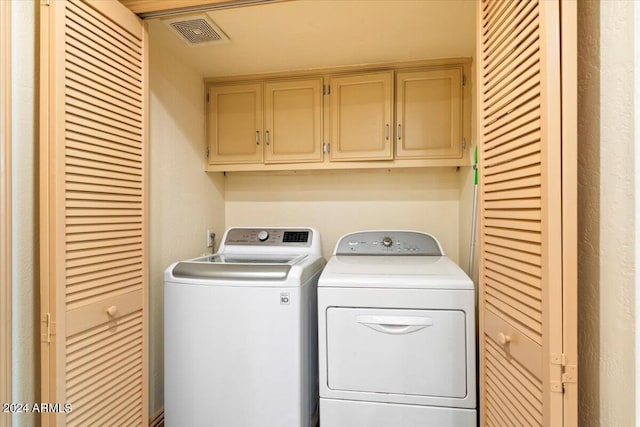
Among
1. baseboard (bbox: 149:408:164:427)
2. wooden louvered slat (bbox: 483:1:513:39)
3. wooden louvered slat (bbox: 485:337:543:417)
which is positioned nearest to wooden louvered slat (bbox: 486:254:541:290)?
wooden louvered slat (bbox: 485:337:543:417)

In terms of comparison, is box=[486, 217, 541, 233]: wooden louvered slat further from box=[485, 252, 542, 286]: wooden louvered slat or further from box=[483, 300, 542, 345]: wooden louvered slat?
box=[483, 300, 542, 345]: wooden louvered slat

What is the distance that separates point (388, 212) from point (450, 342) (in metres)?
1.19

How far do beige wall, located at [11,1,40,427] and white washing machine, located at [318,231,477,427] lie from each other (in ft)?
3.37

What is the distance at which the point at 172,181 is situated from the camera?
193 cm

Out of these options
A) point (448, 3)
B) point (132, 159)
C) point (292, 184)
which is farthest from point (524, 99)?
point (292, 184)

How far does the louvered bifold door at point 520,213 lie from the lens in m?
0.75

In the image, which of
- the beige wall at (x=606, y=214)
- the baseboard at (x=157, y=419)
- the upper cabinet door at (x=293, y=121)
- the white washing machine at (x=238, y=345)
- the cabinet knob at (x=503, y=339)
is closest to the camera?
the beige wall at (x=606, y=214)

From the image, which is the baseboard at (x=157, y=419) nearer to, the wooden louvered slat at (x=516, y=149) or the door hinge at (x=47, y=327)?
the door hinge at (x=47, y=327)

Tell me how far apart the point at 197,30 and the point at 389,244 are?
5.47 ft

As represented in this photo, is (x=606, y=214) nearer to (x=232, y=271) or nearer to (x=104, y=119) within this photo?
(x=232, y=271)

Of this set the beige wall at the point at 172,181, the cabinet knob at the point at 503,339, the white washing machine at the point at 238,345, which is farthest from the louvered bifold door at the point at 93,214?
the cabinet knob at the point at 503,339

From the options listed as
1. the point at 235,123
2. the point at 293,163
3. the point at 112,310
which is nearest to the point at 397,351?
the point at 112,310

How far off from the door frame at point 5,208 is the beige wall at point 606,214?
1.63 metres

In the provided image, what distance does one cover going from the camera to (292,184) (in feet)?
8.27
